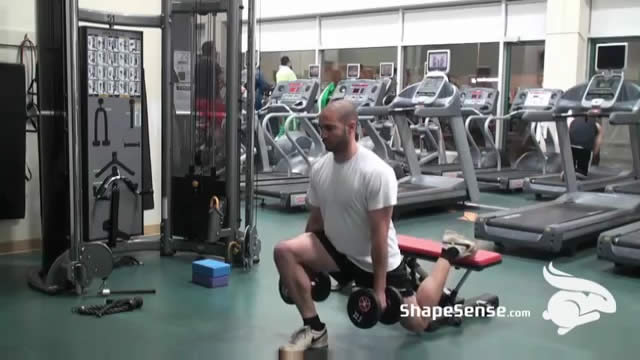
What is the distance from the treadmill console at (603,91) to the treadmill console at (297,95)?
3699 mm

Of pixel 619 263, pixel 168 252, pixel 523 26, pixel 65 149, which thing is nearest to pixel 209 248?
pixel 168 252

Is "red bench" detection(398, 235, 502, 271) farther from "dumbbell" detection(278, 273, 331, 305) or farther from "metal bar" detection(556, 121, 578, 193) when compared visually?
"metal bar" detection(556, 121, 578, 193)

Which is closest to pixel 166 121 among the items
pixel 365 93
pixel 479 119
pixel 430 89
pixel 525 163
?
pixel 430 89

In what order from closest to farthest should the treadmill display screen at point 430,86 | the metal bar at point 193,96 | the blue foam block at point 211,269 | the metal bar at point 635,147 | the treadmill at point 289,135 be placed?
the blue foam block at point 211,269 → the metal bar at point 193,96 → the treadmill display screen at point 430,86 → the metal bar at point 635,147 → the treadmill at point 289,135

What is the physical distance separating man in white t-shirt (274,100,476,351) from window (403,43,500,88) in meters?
9.37

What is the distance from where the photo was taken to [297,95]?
998 cm

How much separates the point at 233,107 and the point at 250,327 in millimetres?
2064

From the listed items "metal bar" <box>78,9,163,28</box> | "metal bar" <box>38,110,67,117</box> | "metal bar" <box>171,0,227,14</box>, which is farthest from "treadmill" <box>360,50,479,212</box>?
"metal bar" <box>38,110,67,117</box>

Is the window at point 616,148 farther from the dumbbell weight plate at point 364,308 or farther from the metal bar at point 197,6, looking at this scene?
the dumbbell weight plate at point 364,308

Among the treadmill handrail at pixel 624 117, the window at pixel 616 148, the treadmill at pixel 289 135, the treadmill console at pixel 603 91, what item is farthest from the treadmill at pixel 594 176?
Answer: the treadmill at pixel 289 135

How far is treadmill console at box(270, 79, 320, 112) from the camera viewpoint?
9820 mm

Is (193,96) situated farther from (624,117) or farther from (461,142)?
(624,117)

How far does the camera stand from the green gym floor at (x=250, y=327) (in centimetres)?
375

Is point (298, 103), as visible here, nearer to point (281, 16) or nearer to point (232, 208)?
point (232, 208)
